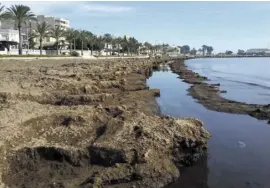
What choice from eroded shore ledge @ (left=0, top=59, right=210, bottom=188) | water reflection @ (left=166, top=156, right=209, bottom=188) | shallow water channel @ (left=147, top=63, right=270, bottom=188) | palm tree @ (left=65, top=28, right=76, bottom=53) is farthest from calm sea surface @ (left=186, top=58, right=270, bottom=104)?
palm tree @ (left=65, top=28, right=76, bottom=53)

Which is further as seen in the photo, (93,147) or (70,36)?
(70,36)

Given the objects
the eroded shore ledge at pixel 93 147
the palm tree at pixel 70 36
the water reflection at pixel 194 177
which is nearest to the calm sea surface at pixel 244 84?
the water reflection at pixel 194 177

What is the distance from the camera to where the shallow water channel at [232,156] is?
1237 cm

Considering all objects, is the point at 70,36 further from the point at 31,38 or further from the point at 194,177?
the point at 194,177

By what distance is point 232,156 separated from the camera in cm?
1535

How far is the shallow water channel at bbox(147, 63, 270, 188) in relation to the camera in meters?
12.4

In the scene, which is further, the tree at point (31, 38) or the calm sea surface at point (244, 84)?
the tree at point (31, 38)

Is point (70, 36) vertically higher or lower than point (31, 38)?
higher

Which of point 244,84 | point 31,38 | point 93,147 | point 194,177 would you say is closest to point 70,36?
point 31,38

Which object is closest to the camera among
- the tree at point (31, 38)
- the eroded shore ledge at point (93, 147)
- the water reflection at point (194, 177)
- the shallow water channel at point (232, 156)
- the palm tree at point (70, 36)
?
the eroded shore ledge at point (93, 147)

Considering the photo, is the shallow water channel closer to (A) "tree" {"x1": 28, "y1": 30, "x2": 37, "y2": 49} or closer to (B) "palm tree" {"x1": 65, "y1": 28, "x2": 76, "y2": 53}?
(A) "tree" {"x1": 28, "y1": 30, "x2": 37, "y2": 49}

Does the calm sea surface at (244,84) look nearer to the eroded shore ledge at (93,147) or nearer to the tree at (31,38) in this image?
the eroded shore ledge at (93,147)

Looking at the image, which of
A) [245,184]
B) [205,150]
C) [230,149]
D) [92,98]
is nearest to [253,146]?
[230,149]

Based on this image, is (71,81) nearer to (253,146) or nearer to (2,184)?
(253,146)
